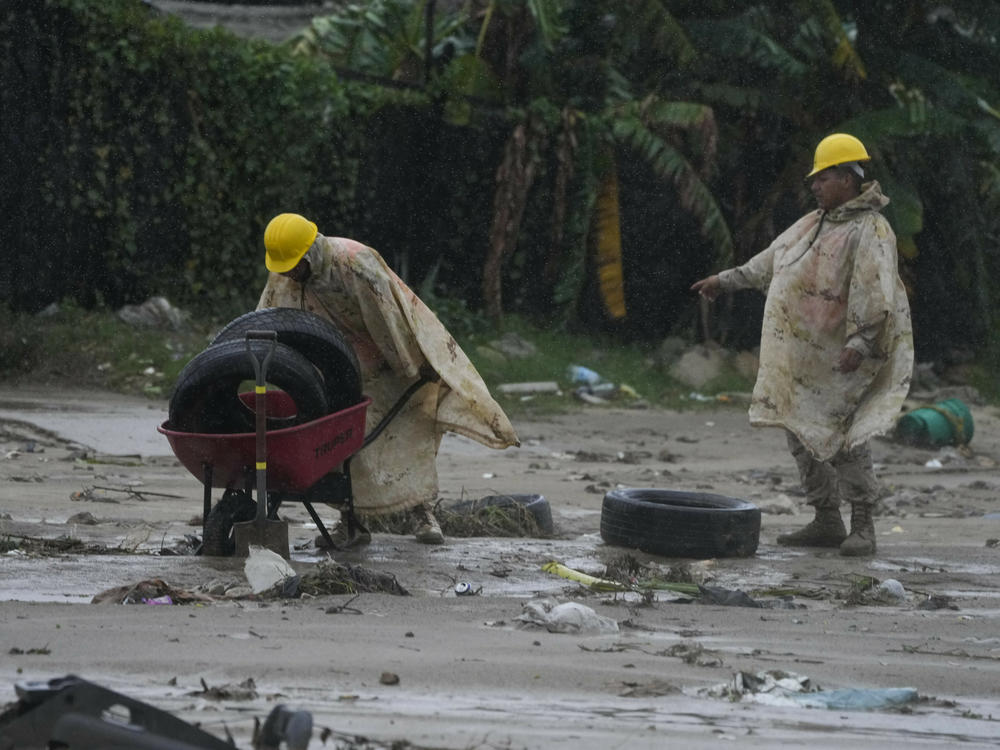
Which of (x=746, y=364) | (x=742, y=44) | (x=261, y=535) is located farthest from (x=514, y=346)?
(x=261, y=535)

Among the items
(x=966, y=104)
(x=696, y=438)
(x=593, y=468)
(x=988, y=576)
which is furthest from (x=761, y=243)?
(x=988, y=576)

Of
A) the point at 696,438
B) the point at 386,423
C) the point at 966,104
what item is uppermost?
the point at 966,104

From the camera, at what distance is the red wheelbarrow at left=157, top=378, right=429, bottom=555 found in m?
5.82

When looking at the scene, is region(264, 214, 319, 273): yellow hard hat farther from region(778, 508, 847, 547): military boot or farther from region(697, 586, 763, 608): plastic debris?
region(778, 508, 847, 547): military boot

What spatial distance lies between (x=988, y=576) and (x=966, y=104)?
12.7 m

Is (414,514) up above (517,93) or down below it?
below

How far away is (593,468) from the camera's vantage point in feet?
37.1

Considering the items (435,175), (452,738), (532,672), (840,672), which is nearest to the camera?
(452,738)

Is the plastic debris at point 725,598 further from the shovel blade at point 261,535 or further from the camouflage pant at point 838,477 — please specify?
the camouflage pant at point 838,477

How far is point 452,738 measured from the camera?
11.0 feet

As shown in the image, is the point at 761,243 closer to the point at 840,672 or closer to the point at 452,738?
the point at 840,672

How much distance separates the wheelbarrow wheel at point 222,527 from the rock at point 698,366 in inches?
451

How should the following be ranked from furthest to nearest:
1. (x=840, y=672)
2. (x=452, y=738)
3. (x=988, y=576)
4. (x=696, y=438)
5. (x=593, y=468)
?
(x=696, y=438) < (x=593, y=468) < (x=988, y=576) < (x=840, y=672) < (x=452, y=738)

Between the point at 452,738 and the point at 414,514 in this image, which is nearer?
the point at 452,738
